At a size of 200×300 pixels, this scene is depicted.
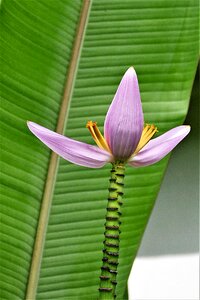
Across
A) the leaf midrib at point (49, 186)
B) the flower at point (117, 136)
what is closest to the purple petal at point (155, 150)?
the flower at point (117, 136)

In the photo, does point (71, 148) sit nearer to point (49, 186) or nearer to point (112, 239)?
point (112, 239)

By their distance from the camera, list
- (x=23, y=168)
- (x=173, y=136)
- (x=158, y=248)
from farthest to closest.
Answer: (x=158, y=248) < (x=23, y=168) < (x=173, y=136)

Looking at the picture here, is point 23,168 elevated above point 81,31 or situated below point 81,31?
below

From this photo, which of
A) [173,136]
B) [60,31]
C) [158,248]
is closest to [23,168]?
[60,31]

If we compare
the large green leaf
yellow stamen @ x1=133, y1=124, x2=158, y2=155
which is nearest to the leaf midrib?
the large green leaf

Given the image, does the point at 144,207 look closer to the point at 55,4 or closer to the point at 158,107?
the point at 158,107

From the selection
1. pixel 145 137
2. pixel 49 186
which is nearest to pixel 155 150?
pixel 145 137

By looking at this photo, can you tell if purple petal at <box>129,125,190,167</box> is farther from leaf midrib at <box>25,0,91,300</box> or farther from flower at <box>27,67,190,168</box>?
leaf midrib at <box>25,0,91,300</box>
